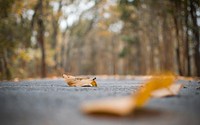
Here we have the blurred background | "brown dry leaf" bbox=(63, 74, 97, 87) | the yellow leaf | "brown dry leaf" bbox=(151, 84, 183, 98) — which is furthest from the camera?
the blurred background

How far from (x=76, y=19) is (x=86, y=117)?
96.4ft

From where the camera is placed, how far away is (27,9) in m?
21.2

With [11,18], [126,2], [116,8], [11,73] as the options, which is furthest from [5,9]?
[116,8]

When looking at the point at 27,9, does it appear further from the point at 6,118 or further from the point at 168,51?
the point at 6,118

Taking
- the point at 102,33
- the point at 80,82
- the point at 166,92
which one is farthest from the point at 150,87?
the point at 102,33

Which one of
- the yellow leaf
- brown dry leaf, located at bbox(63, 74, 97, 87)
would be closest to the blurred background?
brown dry leaf, located at bbox(63, 74, 97, 87)

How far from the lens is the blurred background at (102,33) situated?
54.4 feet

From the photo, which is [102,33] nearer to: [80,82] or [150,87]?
[80,82]

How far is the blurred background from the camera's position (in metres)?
16.6

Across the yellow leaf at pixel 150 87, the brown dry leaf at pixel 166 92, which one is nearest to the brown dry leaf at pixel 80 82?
the brown dry leaf at pixel 166 92

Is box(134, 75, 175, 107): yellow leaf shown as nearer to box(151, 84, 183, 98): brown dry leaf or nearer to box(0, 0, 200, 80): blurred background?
box(151, 84, 183, 98): brown dry leaf

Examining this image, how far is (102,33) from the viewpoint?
30375 mm

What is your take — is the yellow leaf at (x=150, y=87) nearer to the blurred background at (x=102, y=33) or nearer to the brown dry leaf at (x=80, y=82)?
the brown dry leaf at (x=80, y=82)

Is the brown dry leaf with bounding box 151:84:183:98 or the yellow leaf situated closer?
the yellow leaf
